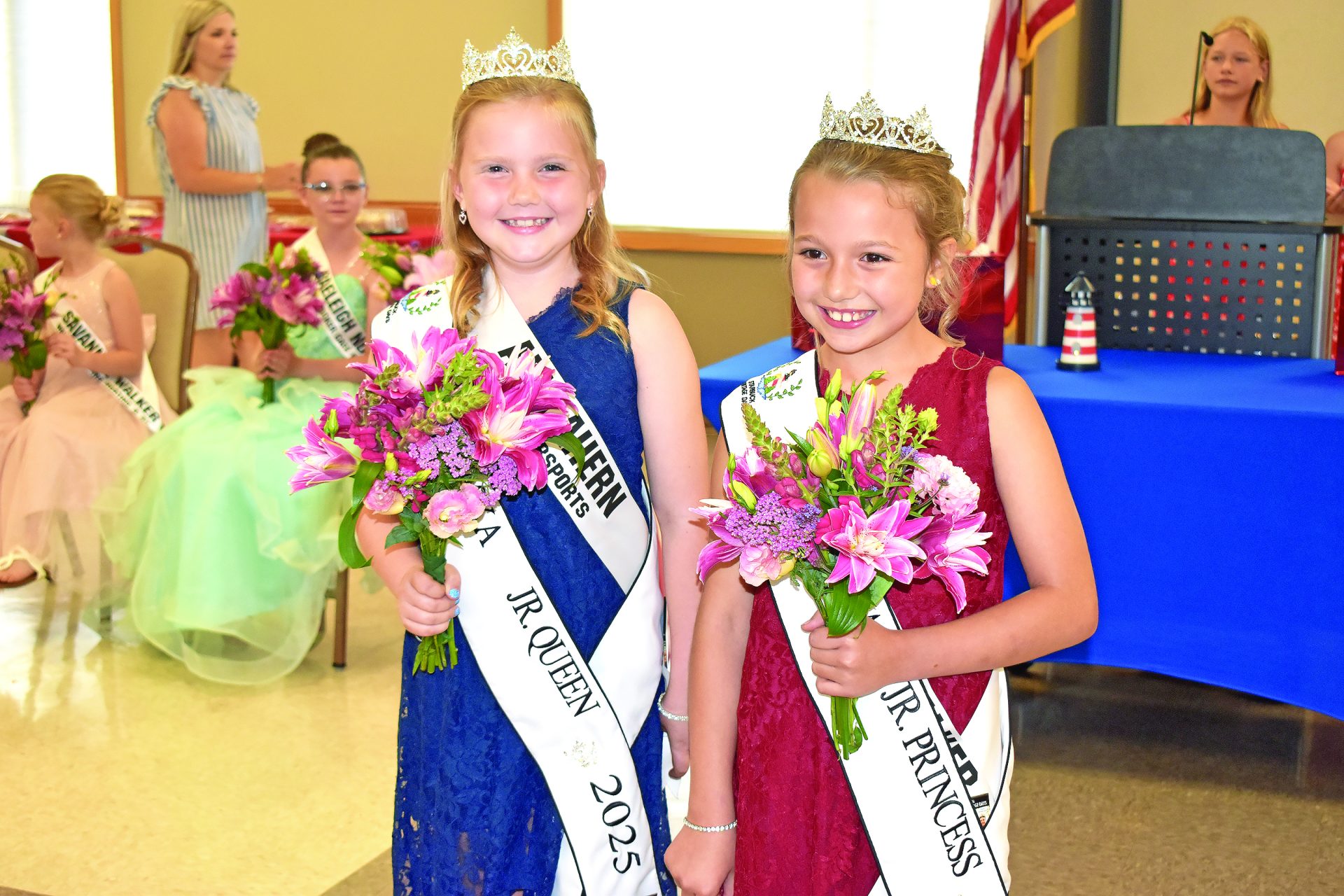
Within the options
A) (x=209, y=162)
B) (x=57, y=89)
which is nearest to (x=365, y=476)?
(x=209, y=162)

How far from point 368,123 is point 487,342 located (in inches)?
238

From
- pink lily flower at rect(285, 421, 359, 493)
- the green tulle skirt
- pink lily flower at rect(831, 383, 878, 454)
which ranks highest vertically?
pink lily flower at rect(831, 383, 878, 454)

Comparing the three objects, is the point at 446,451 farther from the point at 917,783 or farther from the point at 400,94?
the point at 400,94

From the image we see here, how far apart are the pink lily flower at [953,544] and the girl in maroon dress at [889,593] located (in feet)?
0.53

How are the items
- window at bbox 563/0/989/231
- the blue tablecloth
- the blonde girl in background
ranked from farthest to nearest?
1. window at bbox 563/0/989/231
2. the blonde girl in background
3. the blue tablecloth

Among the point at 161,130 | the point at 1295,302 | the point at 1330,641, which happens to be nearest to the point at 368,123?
the point at 161,130

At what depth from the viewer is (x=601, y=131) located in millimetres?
7109

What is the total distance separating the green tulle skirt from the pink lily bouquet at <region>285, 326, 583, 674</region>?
2020 mm

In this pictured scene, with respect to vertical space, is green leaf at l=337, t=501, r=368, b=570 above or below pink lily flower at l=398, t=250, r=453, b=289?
below

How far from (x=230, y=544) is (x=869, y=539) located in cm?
256

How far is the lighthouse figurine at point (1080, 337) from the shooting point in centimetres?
255

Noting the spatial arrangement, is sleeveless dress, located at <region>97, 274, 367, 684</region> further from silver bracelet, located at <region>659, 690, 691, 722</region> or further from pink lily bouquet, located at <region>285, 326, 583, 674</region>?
pink lily bouquet, located at <region>285, 326, 583, 674</region>

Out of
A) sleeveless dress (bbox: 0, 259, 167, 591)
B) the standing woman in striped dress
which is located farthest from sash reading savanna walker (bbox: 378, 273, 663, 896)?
the standing woman in striped dress

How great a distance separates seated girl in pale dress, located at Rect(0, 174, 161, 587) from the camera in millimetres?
3680
